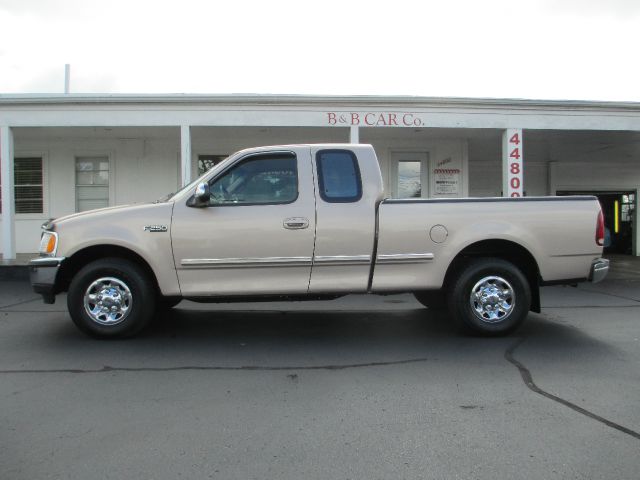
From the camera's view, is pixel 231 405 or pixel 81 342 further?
pixel 81 342

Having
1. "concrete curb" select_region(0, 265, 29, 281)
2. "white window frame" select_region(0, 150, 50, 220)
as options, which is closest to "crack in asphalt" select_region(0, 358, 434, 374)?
"concrete curb" select_region(0, 265, 29, 281)

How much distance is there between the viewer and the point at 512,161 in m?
11.8

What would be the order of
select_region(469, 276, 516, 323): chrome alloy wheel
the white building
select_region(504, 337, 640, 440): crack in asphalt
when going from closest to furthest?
select_region(504, 337, 640, 440): crack in asphalt, select_region(469, 276, 516, 323): chrome alloy wheel, the white building

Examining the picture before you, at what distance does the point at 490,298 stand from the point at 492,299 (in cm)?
2

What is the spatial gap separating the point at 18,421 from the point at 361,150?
158 inches

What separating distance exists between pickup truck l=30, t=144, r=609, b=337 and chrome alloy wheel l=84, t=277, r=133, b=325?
0.4 inches

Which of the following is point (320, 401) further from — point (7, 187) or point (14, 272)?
point (7, 187)

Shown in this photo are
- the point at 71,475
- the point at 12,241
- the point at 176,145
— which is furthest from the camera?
the point at 176,145

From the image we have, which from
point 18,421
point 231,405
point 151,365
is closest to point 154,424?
point 231,405

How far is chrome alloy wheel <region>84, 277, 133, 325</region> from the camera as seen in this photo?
5.28 metres

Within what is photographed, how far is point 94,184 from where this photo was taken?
14.2 meters

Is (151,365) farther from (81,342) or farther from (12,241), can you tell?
(12,241)

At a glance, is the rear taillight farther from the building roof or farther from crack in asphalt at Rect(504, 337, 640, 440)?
the building roof

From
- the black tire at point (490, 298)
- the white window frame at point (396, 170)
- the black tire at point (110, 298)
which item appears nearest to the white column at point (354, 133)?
the white window frame at point (396, 170)
